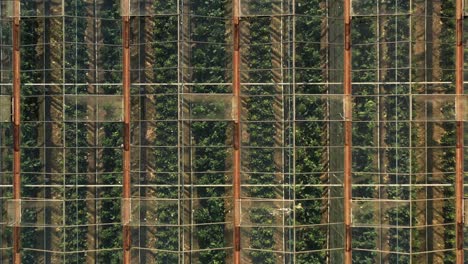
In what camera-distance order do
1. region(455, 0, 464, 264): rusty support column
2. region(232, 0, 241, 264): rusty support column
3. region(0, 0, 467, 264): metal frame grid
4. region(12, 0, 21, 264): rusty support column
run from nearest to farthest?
region(0, 0, 467, 264): metal frame grid, region(455, 0, 464, 264): rusty support column, region(232, 0, 241, 264): rusty support column, region(12, 0, 21, 264): rusty support column

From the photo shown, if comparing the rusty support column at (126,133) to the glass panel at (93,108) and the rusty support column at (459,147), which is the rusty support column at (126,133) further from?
the rusty support column at (459,147)

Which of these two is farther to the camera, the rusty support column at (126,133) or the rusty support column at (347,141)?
the rusty support column at (126,133)

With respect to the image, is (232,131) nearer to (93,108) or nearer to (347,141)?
(347,141)

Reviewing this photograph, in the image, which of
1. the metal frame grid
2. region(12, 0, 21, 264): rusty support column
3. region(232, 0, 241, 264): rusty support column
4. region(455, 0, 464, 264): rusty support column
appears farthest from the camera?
region(12, 0, 21, 264): rusty support column

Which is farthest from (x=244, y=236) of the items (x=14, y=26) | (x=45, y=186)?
(x=14, y=26)

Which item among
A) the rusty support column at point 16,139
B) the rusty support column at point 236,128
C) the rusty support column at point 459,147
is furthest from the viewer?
→ the rusty support column at point 16,139

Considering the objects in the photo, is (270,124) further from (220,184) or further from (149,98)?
(149,98)

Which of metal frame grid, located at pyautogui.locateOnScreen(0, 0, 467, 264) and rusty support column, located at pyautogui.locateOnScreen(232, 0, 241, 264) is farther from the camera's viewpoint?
rusty support column, located at pyautogui.locateOnScreen(232, 0, 241, 264)

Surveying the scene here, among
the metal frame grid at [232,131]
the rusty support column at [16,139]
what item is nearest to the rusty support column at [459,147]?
the metal frame grid at [232,131]

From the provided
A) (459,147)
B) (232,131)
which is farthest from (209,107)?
(459,147)

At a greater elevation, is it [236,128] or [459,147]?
[236,128]

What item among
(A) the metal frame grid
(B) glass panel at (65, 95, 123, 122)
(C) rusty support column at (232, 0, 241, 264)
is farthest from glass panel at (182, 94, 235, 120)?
(B) glass panel at (65, 95, 123, 122)

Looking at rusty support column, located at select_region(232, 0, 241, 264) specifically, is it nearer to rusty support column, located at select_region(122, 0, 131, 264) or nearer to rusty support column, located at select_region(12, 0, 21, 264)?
rusty support column, located at select_region(122, 0, 131, 264)
